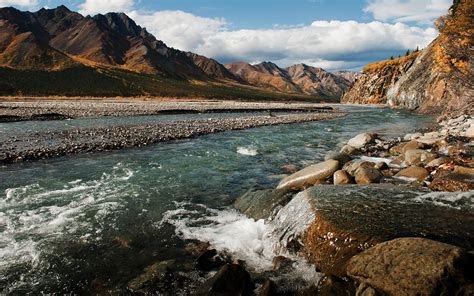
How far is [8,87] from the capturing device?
123 meters

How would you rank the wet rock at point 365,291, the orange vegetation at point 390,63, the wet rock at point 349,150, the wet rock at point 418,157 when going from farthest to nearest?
the orange vegetation at point 390,63, the wet rock at point 349,150, the wet rock at point 418,157, the wet rock at point 365,291

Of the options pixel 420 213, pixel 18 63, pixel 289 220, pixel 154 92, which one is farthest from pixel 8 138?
pixel 18 63

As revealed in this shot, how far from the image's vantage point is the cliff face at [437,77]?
78.2 ft

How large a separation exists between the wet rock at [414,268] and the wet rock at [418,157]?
1141cm

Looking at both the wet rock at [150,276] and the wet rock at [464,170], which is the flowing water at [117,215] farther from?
the wet rock at [464,170]

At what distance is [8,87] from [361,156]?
142 meters

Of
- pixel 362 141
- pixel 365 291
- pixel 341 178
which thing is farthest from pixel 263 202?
pixel 362 141

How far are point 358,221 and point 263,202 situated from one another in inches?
175

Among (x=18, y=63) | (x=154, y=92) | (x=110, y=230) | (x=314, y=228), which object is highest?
(x=18, y=63)

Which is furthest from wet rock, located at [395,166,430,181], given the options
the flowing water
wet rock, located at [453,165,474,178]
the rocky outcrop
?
the rocky outcrop

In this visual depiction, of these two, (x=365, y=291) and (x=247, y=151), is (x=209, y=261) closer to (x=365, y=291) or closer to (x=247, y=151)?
(x=365, y=291)

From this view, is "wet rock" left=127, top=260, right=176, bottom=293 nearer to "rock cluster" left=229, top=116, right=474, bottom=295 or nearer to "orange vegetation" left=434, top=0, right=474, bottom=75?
"rock cluster" left=229, top=116, right=474, bottom=295

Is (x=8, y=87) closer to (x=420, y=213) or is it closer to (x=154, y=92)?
(x=154, y=92)

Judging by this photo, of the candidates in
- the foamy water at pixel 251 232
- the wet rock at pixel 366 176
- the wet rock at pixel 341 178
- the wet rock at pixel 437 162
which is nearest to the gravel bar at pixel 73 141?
the foamy water at pixel 251 232
